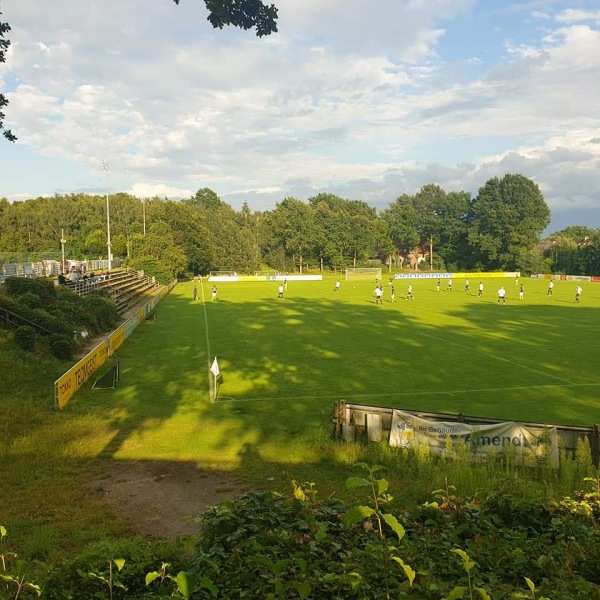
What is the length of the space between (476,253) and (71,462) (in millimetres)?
128503

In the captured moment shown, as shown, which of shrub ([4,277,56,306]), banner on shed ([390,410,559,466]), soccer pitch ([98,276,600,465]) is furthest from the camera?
shrub ([4,277,56,306])

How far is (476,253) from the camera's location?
132m

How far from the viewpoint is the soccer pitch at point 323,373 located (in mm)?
16250

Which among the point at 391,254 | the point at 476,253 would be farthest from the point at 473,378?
the point at 391,254

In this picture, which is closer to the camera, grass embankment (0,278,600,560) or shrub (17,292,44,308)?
grass embankment (0,278,600,560)

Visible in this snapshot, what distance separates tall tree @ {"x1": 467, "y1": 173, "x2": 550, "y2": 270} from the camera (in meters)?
123

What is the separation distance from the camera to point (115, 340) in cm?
2859

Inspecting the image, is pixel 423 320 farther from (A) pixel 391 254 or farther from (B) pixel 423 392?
(A) pixel 391 254

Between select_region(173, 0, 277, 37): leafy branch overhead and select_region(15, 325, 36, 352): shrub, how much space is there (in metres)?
17.1

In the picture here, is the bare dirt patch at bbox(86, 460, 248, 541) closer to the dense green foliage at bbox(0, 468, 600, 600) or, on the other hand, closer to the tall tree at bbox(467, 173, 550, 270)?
the dense green foliage at bbox(0, 468, 600, 600)

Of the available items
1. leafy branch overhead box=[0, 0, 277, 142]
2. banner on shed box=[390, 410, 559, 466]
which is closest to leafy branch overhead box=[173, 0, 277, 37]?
leafy branch overhead box=[0, 0, 277, 142]

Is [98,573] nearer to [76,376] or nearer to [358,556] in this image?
[358,556]

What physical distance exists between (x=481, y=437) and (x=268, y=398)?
8606 millimetres

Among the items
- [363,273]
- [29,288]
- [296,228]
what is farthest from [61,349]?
[296,228]
